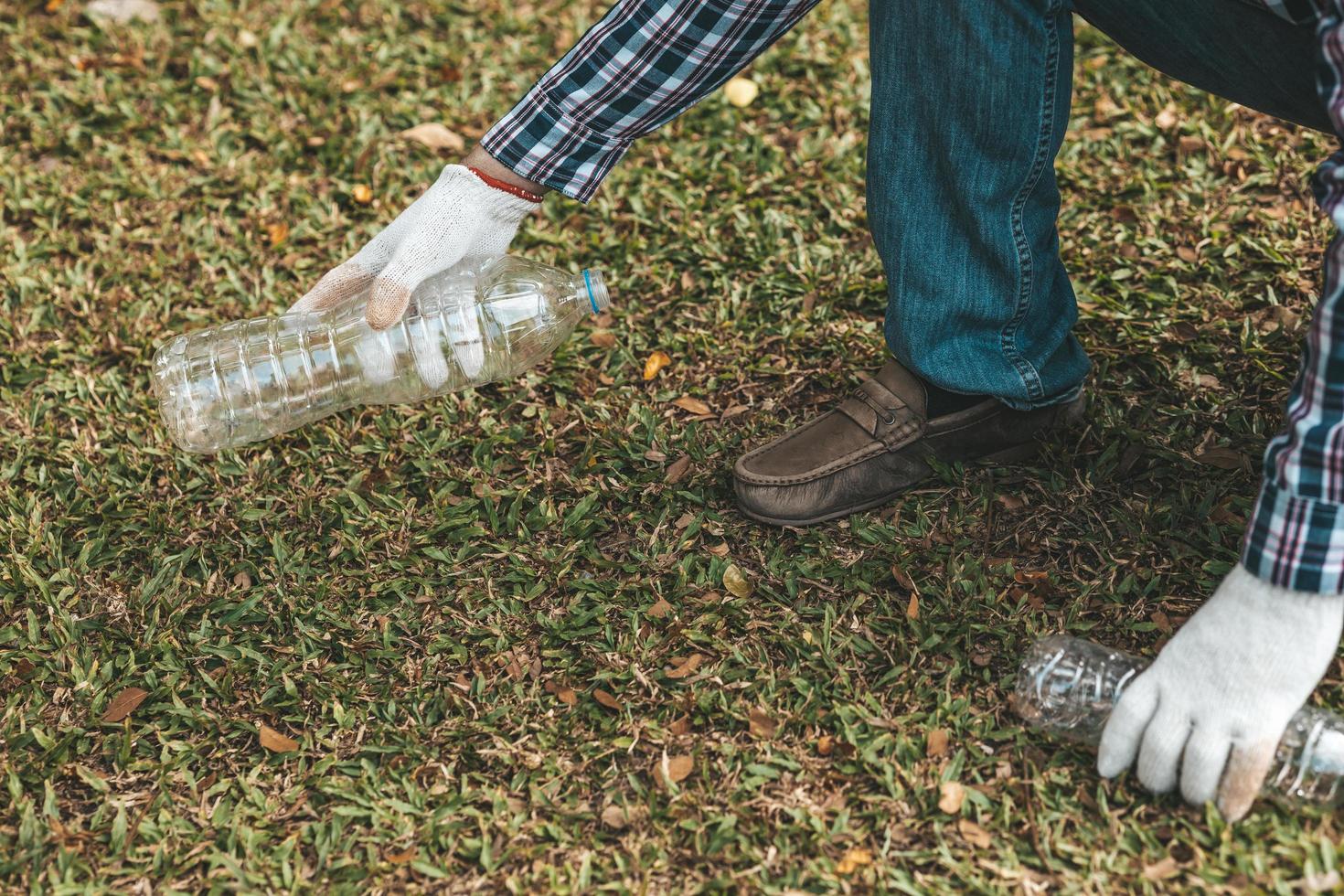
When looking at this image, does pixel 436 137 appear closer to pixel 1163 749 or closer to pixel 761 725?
pixel 761 725

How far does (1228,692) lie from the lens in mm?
1913

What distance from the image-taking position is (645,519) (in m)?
2.75

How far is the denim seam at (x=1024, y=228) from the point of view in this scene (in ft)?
7.15

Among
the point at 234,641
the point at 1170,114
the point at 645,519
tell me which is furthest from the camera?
the point at 1170,114

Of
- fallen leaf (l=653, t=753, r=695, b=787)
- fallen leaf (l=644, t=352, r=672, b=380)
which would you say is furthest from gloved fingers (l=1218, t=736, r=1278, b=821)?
fallen leaf (l=644, t=352, r=672, b=380)

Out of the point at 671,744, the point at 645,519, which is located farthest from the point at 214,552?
the point at 671,744

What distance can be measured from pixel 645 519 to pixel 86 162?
90.3 inches

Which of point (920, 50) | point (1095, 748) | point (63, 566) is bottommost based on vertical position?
point (63, 566)

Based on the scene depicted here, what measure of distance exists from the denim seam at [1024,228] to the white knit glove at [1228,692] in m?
0.71

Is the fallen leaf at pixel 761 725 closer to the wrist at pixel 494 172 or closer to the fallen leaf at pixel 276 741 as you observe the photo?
the fallen leaf at pixel 276 741

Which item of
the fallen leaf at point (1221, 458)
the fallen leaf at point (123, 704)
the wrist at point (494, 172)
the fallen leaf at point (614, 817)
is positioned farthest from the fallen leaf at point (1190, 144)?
the fallen leaf at point (123, 704)

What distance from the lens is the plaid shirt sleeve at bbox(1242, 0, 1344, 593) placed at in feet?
5.52

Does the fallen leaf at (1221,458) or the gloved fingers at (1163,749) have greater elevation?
the fallen leaf at (1221,458)

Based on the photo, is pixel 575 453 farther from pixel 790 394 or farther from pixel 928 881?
pixel 928 881
